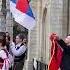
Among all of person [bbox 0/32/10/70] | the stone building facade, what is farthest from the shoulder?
the stone building facade

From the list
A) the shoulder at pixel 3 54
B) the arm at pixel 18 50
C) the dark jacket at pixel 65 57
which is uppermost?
the dark jacket at pixel 65 57

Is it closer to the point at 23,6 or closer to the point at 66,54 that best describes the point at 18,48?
the point at 23,6

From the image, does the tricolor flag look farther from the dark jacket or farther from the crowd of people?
the dark jacket

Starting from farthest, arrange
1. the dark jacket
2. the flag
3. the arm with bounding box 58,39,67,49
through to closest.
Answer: the flag, the arm with bounding box 58,39,67,49, the dark jacket

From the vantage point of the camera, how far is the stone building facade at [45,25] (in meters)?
15.0

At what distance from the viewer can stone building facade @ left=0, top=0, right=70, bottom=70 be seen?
1500cm

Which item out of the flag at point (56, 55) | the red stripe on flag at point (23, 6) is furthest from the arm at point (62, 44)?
the red stripe on flag at point (23, 6)

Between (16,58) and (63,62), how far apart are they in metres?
3.77

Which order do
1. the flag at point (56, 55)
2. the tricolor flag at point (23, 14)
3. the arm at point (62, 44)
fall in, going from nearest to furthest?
the arm at point (62, 44) < the flag at point (56, 55) < the tricolor flag at point (23, 14)

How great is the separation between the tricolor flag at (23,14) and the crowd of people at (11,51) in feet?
2.10

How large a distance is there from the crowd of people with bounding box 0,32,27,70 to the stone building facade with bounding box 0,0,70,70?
5.62 ft

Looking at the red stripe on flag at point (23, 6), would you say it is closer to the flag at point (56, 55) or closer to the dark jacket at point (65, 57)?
the flag at point (56, 55)

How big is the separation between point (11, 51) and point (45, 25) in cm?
503

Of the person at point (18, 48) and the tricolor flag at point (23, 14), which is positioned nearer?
the tricolor flag at point (23, 14)
